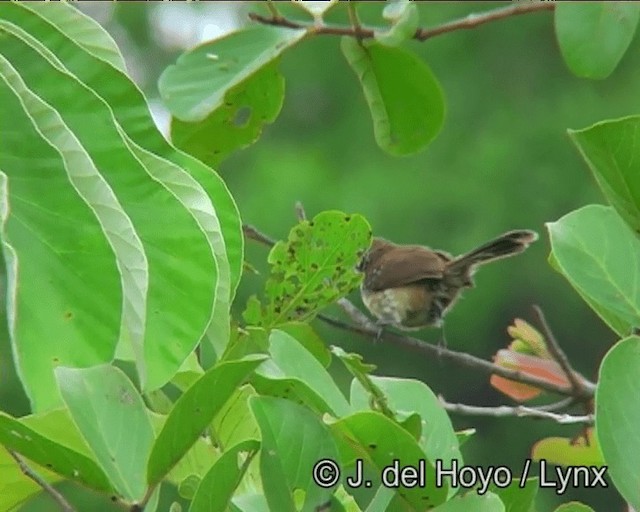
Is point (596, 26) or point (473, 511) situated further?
point (596, 26)

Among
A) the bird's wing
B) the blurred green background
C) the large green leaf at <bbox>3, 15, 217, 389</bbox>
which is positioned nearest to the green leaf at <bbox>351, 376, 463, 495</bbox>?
the large green leaf at <bbox>3, 15, 217, 389</bbox>

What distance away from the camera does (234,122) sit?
4.35ft

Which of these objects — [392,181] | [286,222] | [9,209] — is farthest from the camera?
[392,181]

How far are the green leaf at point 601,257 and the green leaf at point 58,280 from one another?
0.38 meters

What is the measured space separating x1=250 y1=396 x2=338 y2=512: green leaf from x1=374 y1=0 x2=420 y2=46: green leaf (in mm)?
469

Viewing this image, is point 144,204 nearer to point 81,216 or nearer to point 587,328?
point 81,216

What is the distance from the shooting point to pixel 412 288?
11.8 feet

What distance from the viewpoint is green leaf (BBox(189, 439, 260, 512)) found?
793 millimetres

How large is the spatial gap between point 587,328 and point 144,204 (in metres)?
10.3

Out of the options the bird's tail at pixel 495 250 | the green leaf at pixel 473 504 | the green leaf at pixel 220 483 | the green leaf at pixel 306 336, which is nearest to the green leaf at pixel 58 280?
the green leaf at pixel 220 483

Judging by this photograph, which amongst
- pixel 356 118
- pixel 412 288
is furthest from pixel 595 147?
pixel 356 118

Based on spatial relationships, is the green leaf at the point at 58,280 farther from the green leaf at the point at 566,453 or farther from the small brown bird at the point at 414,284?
the small brown bird at the point at 414,284

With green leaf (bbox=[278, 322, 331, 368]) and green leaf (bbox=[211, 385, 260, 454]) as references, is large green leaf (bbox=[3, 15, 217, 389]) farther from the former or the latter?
green leaf (bbox=[278, 322, 331, 368])

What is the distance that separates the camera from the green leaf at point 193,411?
779 millimetres
